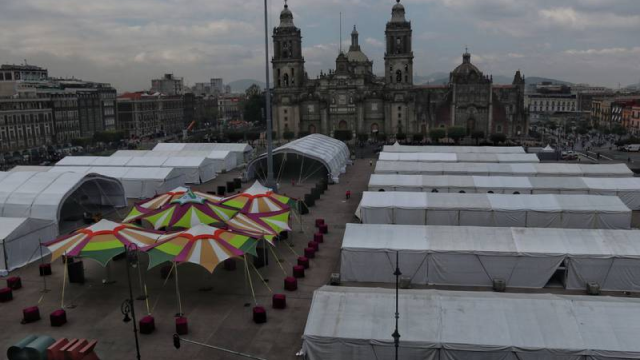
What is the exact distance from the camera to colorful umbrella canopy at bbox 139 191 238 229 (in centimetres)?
2192

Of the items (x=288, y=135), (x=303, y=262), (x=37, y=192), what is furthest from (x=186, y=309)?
(x=288, y=135)

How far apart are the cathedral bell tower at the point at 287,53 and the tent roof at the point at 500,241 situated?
215 ft

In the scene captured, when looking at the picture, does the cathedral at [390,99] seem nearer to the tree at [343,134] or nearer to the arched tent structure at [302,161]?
the tree at [343,134]

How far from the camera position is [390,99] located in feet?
261

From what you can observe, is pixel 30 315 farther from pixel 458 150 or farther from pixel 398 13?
pixel 398 13

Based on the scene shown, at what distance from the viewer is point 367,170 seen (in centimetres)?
4794

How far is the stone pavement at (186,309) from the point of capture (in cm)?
1477

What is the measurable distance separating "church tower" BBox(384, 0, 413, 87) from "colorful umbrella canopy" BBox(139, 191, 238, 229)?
2418 inches

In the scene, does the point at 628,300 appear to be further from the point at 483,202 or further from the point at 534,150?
the point at 534,150

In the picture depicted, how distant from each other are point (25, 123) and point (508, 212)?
231 feet

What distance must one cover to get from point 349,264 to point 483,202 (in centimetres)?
887

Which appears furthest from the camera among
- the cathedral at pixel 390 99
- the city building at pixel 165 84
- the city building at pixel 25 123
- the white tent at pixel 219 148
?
the city building at pixel 165 84

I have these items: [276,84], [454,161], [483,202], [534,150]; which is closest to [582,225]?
[483,202]

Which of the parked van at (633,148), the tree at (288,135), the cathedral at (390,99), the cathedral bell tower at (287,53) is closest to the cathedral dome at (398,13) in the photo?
the cathedral at (390,99)
